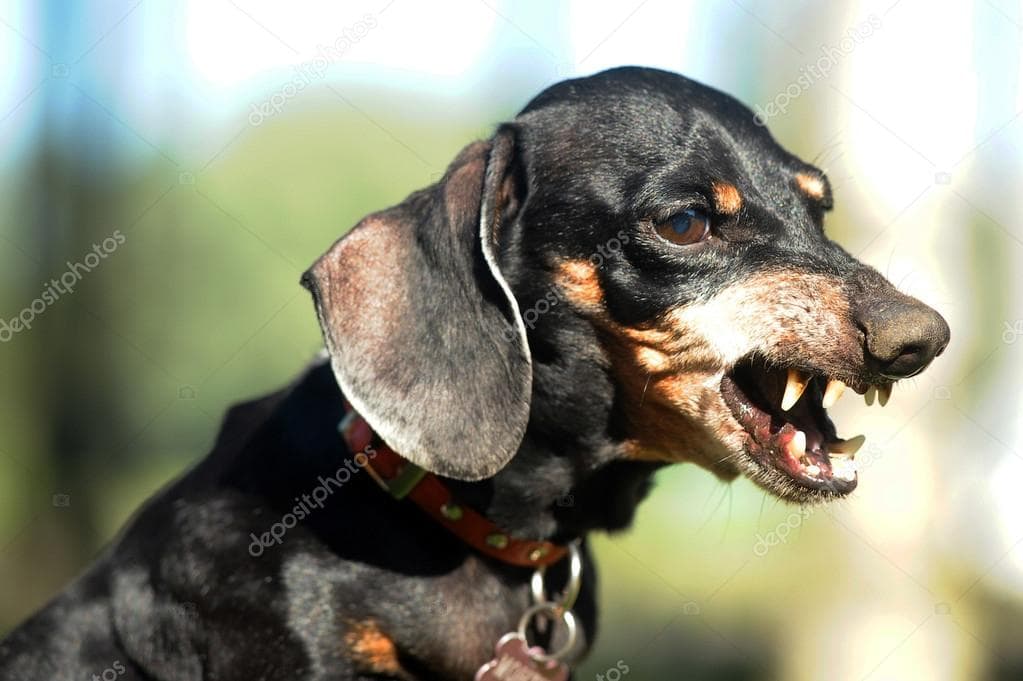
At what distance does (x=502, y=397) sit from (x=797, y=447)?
0.78 meters

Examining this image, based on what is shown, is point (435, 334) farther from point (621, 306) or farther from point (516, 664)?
point (516, 664)

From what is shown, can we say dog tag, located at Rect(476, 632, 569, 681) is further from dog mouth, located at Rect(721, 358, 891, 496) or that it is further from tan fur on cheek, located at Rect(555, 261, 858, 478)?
dog mouth, located at Rect(721, 358, 891, 496)

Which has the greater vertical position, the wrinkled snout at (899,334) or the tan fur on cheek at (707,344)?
the wrinkled snout at (899,334)

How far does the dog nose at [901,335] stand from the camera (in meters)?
2.52

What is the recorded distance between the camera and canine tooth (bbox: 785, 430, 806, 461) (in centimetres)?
280

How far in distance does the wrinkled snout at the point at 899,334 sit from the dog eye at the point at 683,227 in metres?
0.47

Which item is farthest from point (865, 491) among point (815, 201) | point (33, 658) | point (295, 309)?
point (295, 309)
